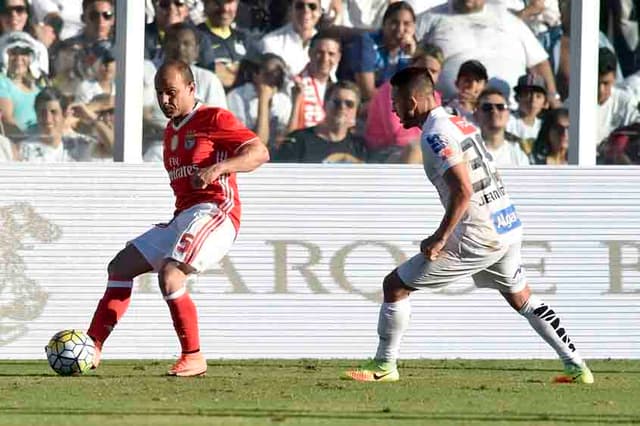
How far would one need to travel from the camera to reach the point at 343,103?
581 inches

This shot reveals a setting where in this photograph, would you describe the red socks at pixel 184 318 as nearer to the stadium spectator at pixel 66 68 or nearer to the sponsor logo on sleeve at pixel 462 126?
the sponsor logo on sleeve at pixel 462 126

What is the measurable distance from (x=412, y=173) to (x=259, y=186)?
1.25m

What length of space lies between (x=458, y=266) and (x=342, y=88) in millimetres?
6379

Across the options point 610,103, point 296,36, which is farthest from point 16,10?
point 610,103

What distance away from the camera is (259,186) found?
11.4 metres

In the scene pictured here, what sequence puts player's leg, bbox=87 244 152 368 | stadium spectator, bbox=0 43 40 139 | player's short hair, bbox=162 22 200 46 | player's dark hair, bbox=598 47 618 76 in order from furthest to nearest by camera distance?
player's dark hair, bbox=598 47 618 76 → player's short hair, bbox=162 22 200 46 → stadium spectator, bbox=0 43 40 139 → player's leg, bbox=87 244 152 368

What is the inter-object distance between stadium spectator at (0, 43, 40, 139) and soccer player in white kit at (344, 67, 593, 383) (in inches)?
274

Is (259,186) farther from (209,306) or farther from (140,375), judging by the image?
(140,375)

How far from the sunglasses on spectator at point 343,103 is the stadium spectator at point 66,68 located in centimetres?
277

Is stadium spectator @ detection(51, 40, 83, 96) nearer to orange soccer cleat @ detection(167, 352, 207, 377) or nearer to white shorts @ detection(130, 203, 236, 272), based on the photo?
white shorts @ detection(130, 203, 236, 272)

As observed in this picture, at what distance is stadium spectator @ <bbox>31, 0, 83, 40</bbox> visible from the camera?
50.1 ft

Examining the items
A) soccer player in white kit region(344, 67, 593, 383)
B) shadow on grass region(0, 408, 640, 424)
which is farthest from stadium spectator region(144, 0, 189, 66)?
shadow on grass region(0, 408, 640, 424)

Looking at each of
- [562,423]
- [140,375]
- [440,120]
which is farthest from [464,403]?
[140,375]

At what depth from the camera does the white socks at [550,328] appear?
A: 887 cm
